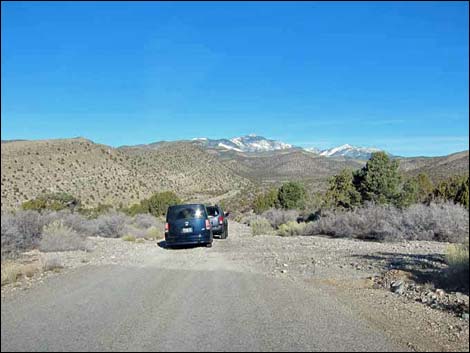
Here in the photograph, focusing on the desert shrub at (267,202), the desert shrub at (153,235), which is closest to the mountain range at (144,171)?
the desert shrub at (153,235)

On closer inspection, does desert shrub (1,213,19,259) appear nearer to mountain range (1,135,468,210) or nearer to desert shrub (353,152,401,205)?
mountain range (1,135,468,210)

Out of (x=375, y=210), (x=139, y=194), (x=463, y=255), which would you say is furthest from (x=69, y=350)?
(x=139, y=194)

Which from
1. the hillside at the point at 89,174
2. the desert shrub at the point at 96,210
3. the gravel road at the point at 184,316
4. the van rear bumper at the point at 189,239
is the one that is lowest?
the gravel road at the point at 184,316

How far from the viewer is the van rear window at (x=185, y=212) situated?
20891 millimetres

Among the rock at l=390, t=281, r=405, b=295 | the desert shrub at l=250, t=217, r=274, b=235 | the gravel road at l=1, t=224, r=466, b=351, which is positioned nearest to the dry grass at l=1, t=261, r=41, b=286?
the gravel road at l=1, t=224, r=466, b=351

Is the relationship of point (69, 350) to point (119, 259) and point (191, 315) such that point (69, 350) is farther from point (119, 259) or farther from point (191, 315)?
point (119, 259)

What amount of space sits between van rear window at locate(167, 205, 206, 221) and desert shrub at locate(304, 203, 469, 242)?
831cm

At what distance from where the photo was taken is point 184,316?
762cm

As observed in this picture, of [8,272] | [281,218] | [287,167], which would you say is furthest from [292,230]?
[287,167]

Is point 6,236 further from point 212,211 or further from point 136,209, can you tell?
point 136,209

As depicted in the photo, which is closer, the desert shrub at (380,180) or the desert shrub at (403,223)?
the desert shrub at (403,223)

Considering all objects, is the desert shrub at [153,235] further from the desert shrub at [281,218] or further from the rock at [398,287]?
the rock at [398,287]

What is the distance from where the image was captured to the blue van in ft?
67.3

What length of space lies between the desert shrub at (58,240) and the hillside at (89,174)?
5.00ft
